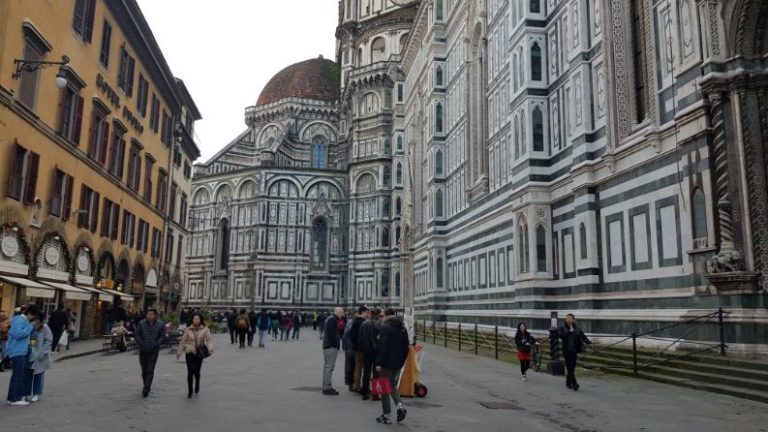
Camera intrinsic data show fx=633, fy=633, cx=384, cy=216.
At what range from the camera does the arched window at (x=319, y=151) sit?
2746 inches

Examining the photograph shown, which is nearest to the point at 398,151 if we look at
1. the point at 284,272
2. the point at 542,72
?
the point at 284,272

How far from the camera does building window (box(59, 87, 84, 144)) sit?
73.7ft

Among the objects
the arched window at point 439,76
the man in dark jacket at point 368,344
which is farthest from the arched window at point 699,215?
the arched window at point 439,76

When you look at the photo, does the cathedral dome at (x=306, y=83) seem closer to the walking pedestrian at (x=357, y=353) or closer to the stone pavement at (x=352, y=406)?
the stone pavement at (x=352, y=406)

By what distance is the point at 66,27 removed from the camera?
2206cm

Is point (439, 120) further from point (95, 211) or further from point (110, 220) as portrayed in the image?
point (95, 211)

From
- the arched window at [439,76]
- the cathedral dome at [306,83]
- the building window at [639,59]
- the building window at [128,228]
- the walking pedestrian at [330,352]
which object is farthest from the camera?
the cathedral dome at [306,83]

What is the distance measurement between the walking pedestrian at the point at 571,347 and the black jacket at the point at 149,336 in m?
7.99

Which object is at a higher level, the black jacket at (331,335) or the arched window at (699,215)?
the arched window at (699,215)

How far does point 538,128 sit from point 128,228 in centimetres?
2074

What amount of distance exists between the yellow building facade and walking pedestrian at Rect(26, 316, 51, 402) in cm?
853

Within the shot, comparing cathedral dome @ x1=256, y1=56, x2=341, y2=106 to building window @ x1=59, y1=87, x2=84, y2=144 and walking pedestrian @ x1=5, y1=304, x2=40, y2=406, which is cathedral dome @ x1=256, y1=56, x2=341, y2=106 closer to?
building window @ x1=59, y1=87, x2=84, y2=144

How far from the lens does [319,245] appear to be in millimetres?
63688

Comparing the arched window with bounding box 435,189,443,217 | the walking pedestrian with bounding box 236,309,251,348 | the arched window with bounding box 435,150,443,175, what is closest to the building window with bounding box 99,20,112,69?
the walking pedestrian with bounding box 236,309,251,348
